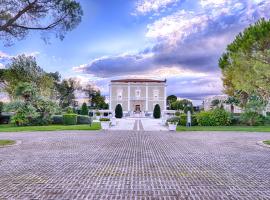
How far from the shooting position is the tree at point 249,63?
13.5 meters

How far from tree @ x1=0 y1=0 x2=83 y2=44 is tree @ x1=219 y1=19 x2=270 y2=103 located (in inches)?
290

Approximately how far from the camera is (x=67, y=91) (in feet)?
186

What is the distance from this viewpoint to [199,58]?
24875 mm

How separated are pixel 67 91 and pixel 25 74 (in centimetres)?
1646

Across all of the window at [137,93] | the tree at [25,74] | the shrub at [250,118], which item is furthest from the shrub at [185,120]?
the window at [137,93]

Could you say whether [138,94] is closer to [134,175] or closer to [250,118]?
[250,118]

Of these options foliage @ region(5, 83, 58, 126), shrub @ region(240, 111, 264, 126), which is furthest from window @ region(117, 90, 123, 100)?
shrub @ region(240, 111, 264, 126)

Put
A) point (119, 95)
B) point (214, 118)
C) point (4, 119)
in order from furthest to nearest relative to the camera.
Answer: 1. point (119, 95)
2. point (4, 119)
3. point (214, 118)

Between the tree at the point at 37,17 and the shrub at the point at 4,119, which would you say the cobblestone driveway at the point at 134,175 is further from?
the shrub at the point at 4,119

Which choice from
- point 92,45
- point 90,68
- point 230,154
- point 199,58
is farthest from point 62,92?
point 230,154

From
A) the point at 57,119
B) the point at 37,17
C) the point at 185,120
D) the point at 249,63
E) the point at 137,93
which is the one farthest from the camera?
the point at 137,93

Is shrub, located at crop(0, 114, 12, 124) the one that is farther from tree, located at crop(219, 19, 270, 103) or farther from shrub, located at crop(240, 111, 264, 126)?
shrub, located at crop(240, 111, 264, 126)

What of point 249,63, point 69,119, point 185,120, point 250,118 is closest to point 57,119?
point 69,119

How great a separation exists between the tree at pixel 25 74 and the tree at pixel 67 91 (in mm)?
12196
